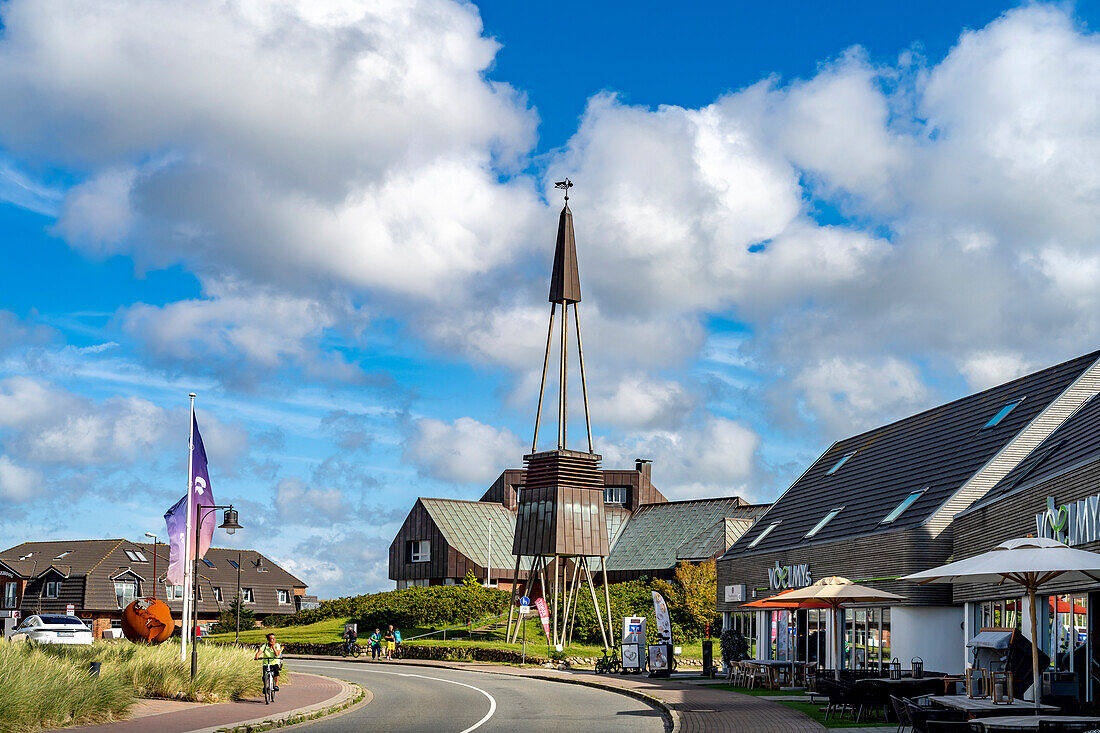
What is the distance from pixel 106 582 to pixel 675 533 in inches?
1652

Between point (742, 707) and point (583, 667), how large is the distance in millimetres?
19740

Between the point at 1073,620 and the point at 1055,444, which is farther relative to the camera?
the point at 1055,444

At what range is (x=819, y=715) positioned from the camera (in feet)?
71.9

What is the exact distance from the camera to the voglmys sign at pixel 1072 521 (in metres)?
19.5

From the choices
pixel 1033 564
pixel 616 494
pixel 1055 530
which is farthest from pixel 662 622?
pixel 616 494

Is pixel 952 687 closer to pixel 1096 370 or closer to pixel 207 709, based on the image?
pixel 1096 370

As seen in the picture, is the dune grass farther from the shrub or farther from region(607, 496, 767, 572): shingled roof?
region(607, 496, 767, 572): shingled roof

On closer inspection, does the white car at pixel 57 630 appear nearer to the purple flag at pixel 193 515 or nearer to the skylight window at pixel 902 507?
the purple flag at pixel 193 515

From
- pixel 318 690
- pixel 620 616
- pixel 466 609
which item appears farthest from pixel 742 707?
pixel 466 609

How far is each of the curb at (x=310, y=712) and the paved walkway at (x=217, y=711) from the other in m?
0.02

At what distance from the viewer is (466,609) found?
57.6 m

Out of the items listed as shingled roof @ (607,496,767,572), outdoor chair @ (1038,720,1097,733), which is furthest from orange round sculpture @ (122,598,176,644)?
shingled roof @ (607,496,767,572)

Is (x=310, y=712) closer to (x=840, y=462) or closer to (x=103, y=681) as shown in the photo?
(x=103, y=681)

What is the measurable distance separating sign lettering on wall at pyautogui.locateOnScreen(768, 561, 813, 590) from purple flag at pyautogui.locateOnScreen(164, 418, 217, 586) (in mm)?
17154
